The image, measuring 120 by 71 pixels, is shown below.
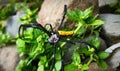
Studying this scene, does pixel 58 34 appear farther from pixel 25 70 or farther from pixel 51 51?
pixel 25 70

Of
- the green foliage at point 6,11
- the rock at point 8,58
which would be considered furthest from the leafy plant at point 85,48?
the green foliage at point 6,11

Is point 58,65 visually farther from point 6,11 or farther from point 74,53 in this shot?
point 6,11

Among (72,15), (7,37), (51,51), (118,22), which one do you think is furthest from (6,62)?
(118,22)

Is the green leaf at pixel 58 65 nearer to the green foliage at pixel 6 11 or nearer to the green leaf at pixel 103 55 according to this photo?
the green leaf at pixel 103 55

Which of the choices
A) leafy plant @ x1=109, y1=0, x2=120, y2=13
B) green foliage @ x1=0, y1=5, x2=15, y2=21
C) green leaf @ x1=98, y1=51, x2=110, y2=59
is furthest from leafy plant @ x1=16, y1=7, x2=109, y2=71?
green foliage @ x1=0, y1=5, x2=15, y2=21

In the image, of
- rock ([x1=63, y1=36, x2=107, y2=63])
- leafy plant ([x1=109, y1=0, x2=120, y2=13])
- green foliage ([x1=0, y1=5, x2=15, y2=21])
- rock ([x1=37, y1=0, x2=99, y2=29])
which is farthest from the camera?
green foliage ([x1=0, y1=5, x2=15, y2=21])

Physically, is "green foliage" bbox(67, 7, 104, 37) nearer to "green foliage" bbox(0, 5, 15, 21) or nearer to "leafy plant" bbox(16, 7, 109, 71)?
"leafy plant" bbox(16, 7, 109, 71)

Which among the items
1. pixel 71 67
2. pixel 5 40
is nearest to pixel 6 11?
pixel 5 40
